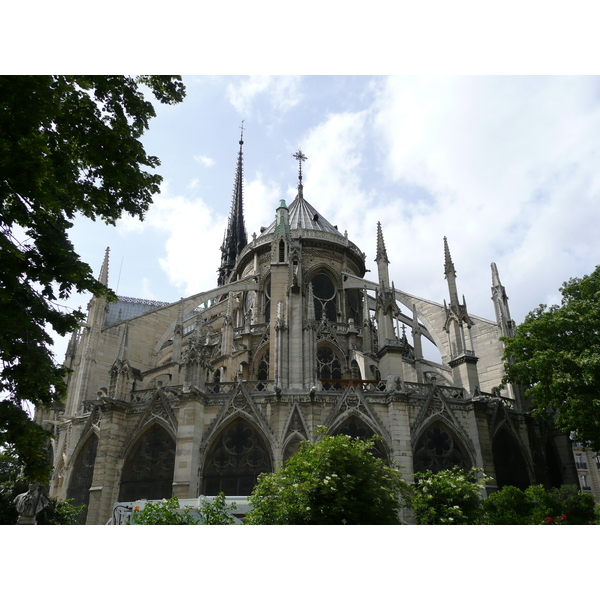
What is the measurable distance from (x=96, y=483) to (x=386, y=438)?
11143 mm

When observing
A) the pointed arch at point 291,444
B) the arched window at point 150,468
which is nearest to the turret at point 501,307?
the pointed arch at point 291,444

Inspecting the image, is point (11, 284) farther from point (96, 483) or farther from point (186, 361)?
point (96, 483)

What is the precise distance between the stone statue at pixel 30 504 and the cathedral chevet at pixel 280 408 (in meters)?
7.02

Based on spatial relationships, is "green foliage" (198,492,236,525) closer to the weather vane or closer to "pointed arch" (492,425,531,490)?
"pointed arch" (492,425,531,490)

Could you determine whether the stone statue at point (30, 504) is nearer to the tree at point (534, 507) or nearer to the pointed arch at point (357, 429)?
the pointed arch at point (357, 429)

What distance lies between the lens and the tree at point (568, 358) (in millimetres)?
17609

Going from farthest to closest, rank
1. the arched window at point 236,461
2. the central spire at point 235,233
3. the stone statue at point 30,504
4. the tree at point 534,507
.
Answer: the central spire at point 235,233 → the arched window at point 236,461 → the tree at point 534,507 → the stone statue at point 30,504

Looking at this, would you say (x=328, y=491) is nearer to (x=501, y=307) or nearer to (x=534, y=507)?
(x=534, y=507)

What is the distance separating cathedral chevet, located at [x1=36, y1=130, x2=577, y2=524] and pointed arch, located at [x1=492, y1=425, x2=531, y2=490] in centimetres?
5

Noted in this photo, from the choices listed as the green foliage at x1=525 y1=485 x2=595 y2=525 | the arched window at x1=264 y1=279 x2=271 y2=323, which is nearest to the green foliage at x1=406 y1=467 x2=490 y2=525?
the green foliage at x1=525 y1=485 x2=595 y2=525

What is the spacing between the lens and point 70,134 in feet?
33.4

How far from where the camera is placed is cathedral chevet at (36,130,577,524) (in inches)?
786

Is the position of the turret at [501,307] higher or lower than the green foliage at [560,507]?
higher
